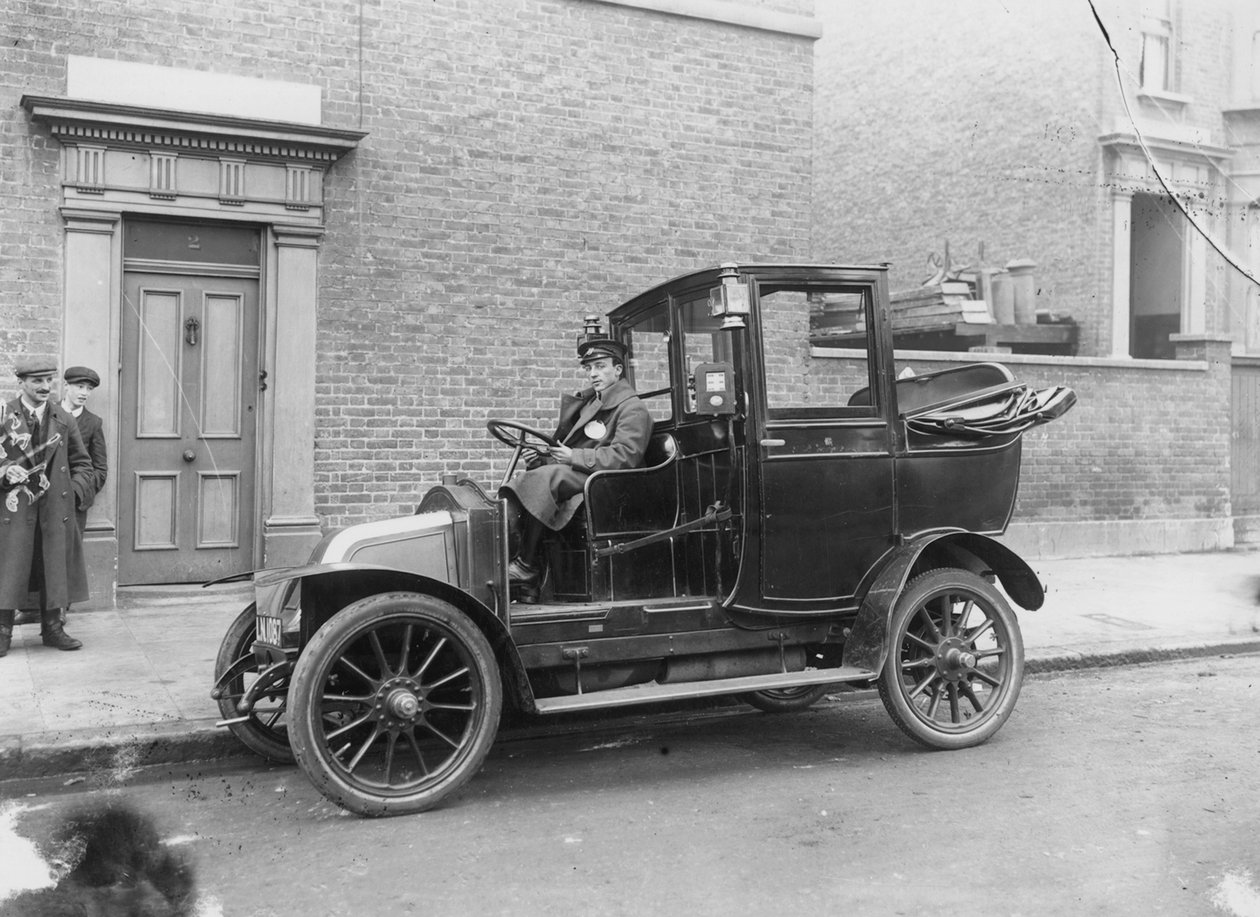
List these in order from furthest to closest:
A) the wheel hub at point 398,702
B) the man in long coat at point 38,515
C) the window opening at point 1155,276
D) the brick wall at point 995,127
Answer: the window opening at point 1155,276 < the brick wall at point 995,127 < the man in long coat at point 38,515 < the wheel hub at point 398,702

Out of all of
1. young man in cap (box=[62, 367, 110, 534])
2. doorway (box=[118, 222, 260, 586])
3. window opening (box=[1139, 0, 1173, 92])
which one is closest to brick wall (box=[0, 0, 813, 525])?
doorway (box=[118, 222, 260, 586])

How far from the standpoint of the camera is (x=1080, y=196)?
52.3 feet

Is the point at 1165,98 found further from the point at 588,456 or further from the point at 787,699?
the point at 588,456

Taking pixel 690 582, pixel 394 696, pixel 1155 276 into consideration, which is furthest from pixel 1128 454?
pixel 394 696

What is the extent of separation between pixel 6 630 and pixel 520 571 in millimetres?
3727

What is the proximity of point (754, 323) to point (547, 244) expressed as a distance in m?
5.26

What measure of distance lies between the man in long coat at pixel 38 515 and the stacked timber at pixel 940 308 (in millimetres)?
9438

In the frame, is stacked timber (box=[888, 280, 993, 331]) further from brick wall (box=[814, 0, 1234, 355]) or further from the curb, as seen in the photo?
the curb

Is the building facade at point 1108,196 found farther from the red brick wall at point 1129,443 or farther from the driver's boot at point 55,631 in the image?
the driver's boot at point 55,631

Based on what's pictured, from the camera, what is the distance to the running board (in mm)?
4980

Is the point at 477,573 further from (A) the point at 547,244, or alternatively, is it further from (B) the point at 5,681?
(A) the point at 547,244

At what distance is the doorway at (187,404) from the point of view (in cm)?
932

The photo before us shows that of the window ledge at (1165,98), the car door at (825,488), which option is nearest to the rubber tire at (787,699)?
the car door at (825,488)

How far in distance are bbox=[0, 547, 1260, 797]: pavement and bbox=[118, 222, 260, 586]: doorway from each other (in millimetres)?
411
